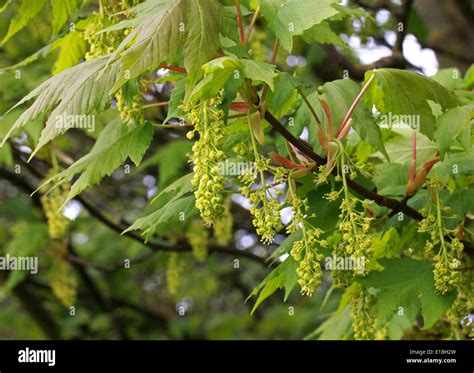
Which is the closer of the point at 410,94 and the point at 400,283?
the point at 410,94

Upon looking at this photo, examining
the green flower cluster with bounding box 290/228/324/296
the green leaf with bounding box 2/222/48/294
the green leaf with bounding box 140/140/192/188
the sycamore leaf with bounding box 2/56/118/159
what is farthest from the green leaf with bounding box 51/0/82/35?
the green leaf with bounding box 2/222/48/294

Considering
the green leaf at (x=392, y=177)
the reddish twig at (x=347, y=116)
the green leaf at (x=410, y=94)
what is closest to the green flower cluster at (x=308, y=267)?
the reddish twig at (x=347, y=116)

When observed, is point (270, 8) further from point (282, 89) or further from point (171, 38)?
point (171, 38)

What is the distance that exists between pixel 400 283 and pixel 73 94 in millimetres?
1016

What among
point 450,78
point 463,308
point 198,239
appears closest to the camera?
point 463,308

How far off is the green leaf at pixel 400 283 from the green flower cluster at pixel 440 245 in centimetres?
6

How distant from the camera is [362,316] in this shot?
185cm

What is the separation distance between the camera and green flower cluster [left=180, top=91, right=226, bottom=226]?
1.44 meters

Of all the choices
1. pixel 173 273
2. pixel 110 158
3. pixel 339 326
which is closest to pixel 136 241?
pixel 173 273

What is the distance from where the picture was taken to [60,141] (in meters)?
4.43

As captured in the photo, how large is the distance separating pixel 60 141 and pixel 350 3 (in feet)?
6.65

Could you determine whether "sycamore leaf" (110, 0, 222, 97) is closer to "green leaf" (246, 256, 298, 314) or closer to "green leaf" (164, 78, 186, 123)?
"green leaf" (164, 78, 186, 123)
